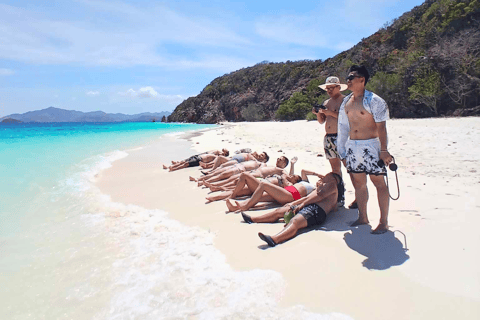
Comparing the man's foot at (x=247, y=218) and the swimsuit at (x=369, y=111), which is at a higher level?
the swimsuit at (x=369, y=111)

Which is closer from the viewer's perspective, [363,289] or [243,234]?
[363,289]

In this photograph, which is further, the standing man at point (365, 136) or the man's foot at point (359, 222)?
the man's foot at point (359, 222)

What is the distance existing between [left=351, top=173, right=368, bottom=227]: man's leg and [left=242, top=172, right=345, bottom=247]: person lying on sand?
31cm

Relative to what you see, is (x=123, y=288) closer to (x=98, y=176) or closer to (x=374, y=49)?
(x=98, y=176)

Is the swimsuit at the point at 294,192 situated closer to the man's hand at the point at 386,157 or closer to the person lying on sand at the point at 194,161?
the man's hand at the point at 386,157

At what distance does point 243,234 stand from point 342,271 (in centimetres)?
134

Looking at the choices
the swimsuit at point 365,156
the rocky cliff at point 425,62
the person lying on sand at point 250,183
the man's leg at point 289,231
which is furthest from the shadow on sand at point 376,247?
the rocky cliff at point 425,62

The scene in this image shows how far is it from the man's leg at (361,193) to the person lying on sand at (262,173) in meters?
1.80

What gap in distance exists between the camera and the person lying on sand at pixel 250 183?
185 inches

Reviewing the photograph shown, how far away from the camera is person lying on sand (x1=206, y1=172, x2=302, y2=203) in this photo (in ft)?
15.4

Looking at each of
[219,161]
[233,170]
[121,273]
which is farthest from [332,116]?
[219,161]

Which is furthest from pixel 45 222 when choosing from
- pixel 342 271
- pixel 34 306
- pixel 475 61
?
pixel 475 61

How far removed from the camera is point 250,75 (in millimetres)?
73500

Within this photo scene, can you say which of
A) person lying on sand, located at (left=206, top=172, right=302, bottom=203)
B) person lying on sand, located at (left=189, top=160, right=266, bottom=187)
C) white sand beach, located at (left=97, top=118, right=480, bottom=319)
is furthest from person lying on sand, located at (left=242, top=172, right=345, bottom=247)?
person lying on sand, located at (left=189, top=160, right=266, bottom=187)
